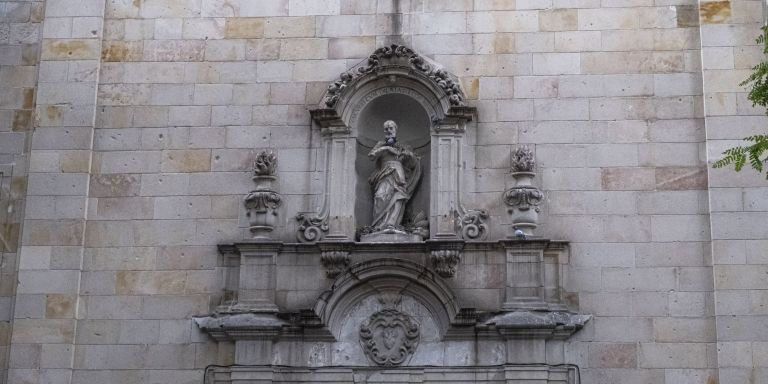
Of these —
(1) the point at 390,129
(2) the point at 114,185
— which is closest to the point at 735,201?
(1) the point at 390,129

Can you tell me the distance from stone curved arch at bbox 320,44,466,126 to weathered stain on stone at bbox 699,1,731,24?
123 inches

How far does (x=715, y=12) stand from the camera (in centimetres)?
1402

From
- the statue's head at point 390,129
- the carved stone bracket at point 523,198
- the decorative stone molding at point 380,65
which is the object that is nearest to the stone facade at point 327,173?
the carved stone bracket at point 523,198

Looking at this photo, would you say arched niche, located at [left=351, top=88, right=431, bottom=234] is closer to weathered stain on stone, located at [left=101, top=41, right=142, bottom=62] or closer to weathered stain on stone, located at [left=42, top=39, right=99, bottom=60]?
weathered stain on stone, located at [left=101, top=41, right=142, bottom=62]

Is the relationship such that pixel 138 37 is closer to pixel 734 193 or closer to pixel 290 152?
pixel 290 152

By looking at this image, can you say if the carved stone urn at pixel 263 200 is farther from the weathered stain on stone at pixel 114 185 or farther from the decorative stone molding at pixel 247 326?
the weathered stain on stone at pixel 114 185

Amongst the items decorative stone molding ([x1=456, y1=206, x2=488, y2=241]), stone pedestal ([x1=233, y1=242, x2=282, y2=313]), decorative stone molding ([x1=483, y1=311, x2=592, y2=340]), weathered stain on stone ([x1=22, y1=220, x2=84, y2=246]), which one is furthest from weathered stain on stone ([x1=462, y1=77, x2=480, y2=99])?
weathered stain on stone ([x1=22, y1=220, x2=84, y2=246])

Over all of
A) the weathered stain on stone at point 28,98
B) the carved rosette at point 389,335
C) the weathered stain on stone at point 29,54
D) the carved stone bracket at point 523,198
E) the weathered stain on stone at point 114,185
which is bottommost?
the carved rosette at point 389,335

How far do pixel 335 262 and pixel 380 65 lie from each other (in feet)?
8.34

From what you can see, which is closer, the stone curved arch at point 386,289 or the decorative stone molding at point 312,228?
the stone curved arch at point 386,289

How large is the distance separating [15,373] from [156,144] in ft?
10.6

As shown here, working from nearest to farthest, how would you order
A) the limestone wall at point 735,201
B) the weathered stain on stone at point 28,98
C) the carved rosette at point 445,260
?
the limestone wall at point 735,201 < the carved rosette at point 445,260 < the weathered stain on stone at point 28,98

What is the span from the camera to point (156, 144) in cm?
1434

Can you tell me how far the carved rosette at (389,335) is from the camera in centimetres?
1328
